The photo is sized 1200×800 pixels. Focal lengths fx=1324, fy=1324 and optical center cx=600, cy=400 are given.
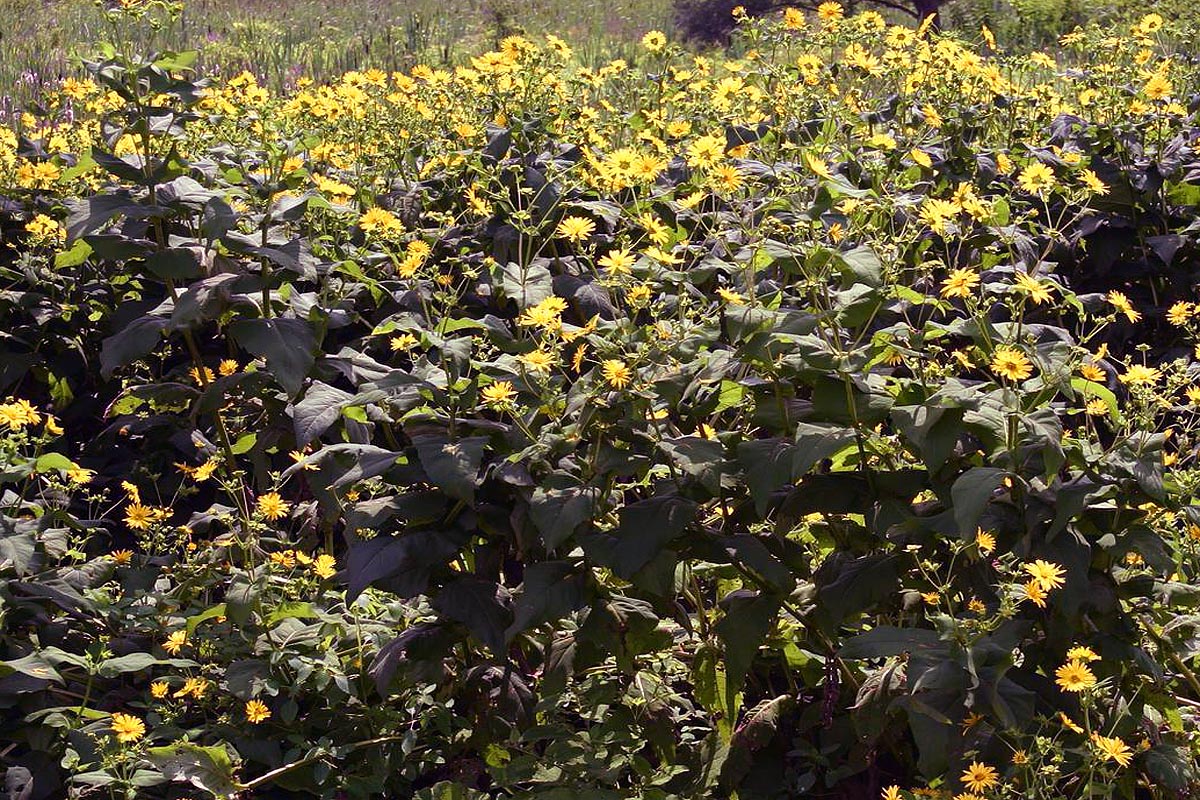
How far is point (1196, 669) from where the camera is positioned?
2.56m

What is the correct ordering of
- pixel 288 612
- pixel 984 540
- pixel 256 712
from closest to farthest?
pixel 984 540
pixel 256 712
pixel 288 612

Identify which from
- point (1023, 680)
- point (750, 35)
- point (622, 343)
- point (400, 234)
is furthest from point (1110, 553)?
point (750, 35)

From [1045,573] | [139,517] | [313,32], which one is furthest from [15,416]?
[313,32]

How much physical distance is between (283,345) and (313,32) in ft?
41.1

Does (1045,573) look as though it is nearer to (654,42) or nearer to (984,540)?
(984,540)

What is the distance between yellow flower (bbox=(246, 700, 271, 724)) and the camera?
229 cm

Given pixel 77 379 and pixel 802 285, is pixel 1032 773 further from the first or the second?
pixel 77 379

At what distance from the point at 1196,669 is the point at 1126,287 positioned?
1635mm

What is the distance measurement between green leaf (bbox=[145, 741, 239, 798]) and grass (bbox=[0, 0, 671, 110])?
139 cm

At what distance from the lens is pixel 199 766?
7.17 feet

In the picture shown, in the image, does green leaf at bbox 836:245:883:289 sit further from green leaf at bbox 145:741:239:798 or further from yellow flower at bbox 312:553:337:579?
green leaf at bbox 145:741:239:798

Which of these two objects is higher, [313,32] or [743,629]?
[743,629]

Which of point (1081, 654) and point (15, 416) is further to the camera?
point (15, 416)

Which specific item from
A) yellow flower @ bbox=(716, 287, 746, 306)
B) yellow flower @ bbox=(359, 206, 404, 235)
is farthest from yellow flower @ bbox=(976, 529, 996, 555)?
yellow flower @ bbox=(359, 206, 404, 235)
